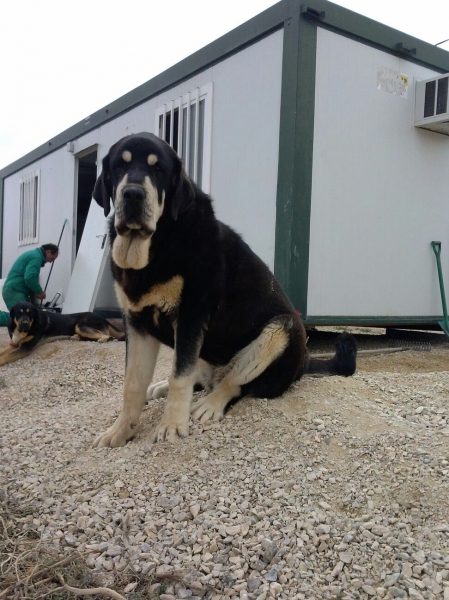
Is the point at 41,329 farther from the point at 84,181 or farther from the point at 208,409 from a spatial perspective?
the point at 84,181

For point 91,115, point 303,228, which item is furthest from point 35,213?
point 303,228

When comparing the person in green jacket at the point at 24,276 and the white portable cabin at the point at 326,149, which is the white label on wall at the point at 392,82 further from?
the person in green jacket at the point at 24,276

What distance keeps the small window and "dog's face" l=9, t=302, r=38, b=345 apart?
19.7ft

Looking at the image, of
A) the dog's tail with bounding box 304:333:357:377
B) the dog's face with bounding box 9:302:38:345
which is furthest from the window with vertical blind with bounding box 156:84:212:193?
the dog's tail with bounding box 304:333:357:377

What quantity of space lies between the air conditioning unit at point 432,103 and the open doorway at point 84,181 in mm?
6458

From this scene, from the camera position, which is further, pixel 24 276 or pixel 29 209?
pixel 29 209

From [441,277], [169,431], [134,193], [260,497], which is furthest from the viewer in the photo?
[441,277]

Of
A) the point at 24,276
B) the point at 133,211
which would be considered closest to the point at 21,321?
the point at 24,276

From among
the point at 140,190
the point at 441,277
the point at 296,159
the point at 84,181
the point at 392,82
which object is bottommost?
the point at 441,277

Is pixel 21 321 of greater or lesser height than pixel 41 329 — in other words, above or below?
above

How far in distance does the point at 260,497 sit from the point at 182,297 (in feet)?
3.95

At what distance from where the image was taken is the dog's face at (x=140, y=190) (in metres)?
2.95

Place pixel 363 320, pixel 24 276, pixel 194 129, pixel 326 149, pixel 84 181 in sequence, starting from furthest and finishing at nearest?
pixel 84 181
pixel 24 276
pixel 194 129
pixel 363 320
pixel 326 149

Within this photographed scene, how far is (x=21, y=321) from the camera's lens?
7.91 meters
